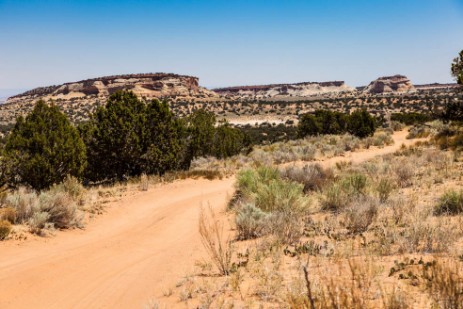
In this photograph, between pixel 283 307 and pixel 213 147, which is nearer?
pixel 283 307

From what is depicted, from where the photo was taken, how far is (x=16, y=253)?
6895 mm

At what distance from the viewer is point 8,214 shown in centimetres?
813

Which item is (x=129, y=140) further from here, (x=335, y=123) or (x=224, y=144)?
(x=335, y=123)

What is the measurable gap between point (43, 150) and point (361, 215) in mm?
10354

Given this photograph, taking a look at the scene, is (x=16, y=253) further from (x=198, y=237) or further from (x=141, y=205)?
(x=141, y=205)

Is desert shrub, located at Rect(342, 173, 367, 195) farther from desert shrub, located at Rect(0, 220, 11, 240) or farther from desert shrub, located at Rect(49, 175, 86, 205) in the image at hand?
desert shrub, located at Rect(49, 175, 86, 205)

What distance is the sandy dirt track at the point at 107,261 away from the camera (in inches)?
199

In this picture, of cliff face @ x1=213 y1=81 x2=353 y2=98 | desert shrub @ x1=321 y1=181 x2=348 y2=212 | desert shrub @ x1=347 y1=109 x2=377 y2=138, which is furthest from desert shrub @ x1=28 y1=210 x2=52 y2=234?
cliff face @ x1=213 y1=81 x2=353 y2=98

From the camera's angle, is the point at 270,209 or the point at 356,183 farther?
the point at 356,183

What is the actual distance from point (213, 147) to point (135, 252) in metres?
15.3

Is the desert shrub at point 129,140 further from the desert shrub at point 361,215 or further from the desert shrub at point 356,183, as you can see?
the desert shrub at point 361,215

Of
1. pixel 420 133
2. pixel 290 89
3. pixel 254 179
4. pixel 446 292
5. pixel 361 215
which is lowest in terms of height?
pixel 420 133

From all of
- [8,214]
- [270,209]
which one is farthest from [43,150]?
[270,209]

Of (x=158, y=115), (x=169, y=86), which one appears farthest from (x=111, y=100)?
(x=169, y=86)
